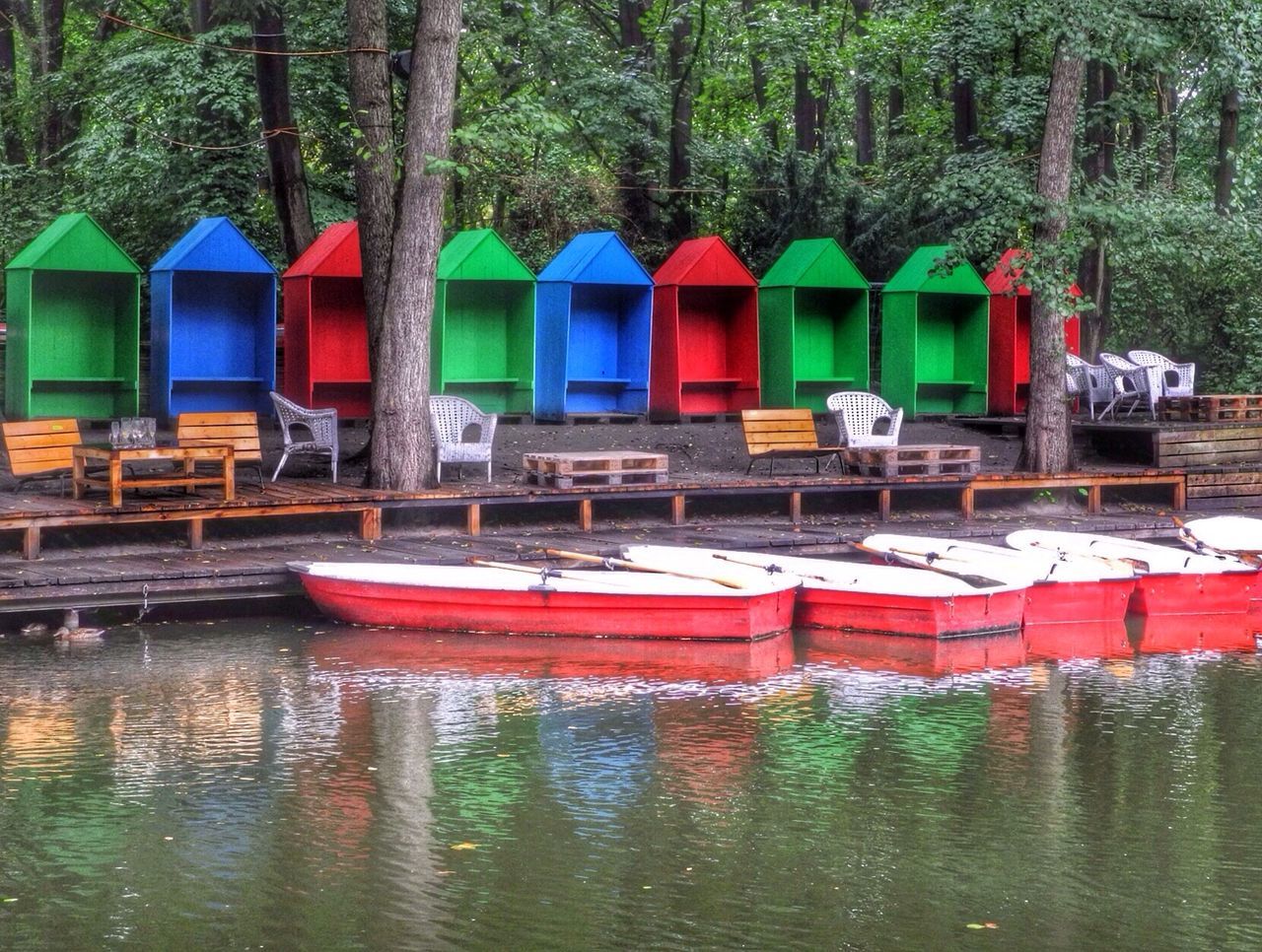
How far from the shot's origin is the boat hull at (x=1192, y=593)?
39.3 feet

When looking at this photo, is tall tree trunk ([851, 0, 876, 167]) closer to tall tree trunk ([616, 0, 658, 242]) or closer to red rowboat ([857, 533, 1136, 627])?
tall tree trunk ([616, 0, 658, 242])

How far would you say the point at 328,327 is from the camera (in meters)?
17.1

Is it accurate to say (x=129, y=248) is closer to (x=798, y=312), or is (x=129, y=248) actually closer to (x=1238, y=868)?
(x=798, y=312)

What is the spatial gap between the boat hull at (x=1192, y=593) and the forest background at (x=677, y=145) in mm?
4245

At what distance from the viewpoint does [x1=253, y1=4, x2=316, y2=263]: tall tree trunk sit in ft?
60.6

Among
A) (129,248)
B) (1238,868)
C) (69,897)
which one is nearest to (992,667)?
(1238,868)

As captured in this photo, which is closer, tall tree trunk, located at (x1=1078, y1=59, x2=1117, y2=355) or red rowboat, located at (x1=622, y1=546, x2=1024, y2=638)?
red rowboat, located at (x1=622, y1=546, x2=1024, y2=638)

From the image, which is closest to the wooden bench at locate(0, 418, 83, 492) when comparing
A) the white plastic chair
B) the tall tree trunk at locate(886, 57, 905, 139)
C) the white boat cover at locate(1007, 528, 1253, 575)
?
the white plastic chair

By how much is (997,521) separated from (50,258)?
368 inches

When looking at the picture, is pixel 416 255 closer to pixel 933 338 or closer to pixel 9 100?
pixel 933 338

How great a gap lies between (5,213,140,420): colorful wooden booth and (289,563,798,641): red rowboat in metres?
6.19

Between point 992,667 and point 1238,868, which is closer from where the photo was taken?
point 1238,868

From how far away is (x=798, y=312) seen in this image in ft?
64.3

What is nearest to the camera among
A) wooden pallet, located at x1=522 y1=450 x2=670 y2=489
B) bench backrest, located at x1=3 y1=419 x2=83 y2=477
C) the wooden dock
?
the wooden dock
